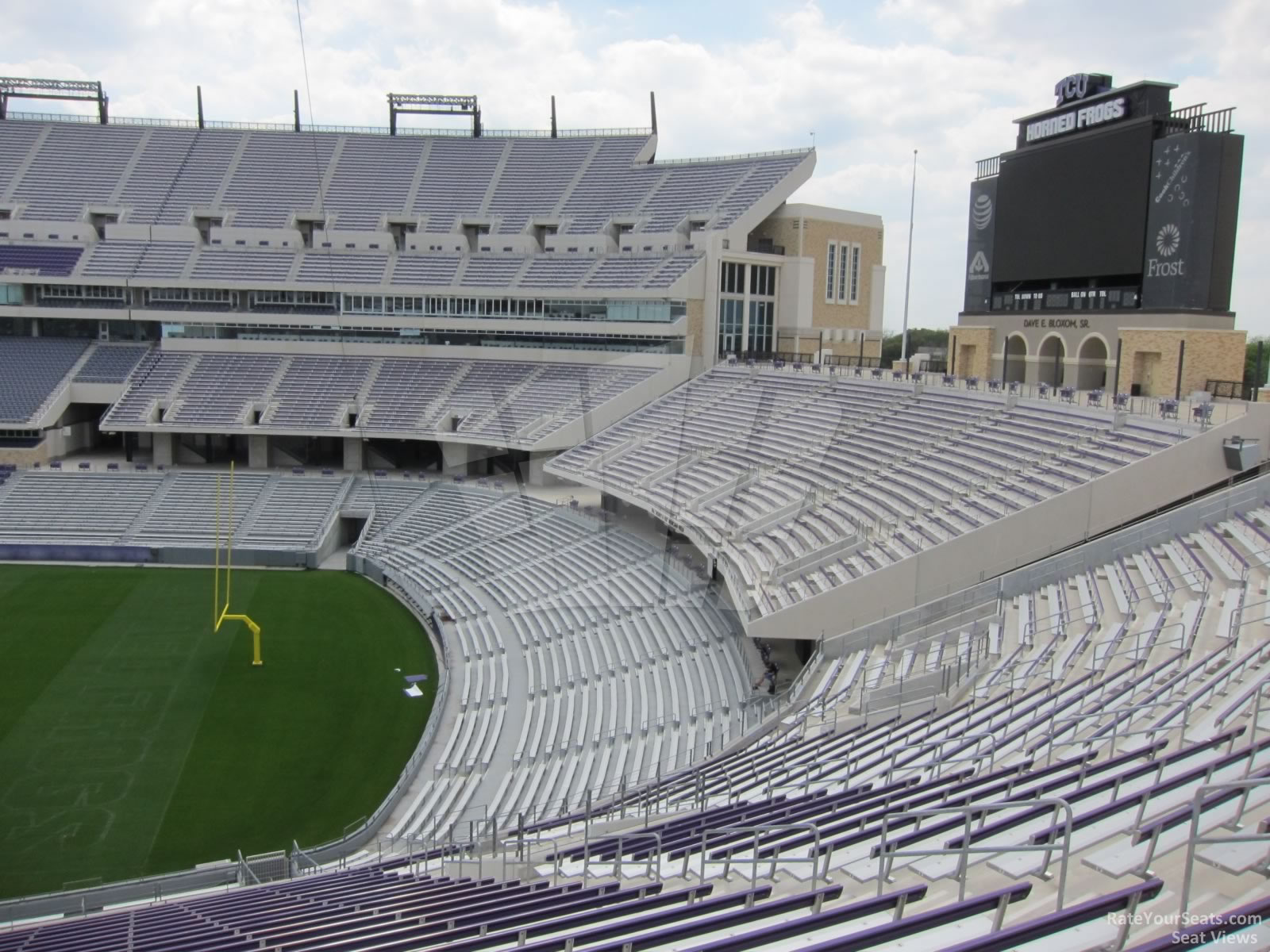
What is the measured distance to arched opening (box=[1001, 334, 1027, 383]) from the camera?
2462 cm

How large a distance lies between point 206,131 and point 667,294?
78.8 ft

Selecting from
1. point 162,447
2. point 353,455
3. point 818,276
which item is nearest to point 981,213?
point 818,276

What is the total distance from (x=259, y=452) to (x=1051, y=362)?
2523 centimetres

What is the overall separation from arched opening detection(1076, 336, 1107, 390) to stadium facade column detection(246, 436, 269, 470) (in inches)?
1010

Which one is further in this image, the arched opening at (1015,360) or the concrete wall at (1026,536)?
the arched opening at (1015,360)

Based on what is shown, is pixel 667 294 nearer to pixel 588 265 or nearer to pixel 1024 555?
pixel 588 265

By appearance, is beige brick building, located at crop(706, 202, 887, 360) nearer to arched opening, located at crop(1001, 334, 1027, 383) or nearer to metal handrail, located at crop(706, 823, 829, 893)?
arched opening, located at crop(1001, 334, 1027, 383)

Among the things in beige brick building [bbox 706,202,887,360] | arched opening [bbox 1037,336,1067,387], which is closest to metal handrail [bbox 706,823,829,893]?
arched opening [bbox 1037,336,1067,387]

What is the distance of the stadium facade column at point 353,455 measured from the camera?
3431 cm

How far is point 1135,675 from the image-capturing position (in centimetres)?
980

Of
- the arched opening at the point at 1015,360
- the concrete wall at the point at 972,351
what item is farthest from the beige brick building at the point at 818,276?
the arched opening at the point at 1015,360

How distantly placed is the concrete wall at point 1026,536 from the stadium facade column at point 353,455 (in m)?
22.4

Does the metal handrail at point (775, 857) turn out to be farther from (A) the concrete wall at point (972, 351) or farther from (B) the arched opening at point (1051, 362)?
(A) the concrete wall at point (972, 351)

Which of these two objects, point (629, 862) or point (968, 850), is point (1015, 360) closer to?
point (629, 862)
